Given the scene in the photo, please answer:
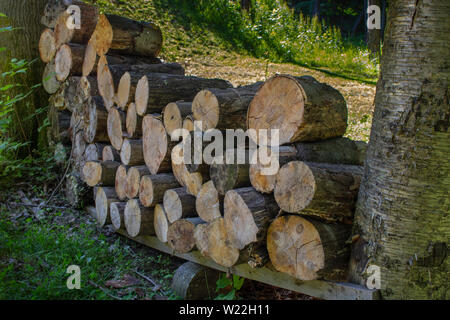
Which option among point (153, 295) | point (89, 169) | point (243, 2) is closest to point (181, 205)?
point (153, 295)

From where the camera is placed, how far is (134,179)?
361 cm

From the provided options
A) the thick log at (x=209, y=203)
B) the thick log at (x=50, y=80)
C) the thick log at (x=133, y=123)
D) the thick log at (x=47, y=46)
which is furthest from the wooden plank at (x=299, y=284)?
the thick log at (x=47, y=46)

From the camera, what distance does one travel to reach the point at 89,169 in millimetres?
4125

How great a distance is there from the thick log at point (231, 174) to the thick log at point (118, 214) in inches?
51.5

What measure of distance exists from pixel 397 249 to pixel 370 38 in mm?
9752

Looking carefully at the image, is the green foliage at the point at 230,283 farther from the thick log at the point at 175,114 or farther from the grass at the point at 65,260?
the thick log at the point at 175,114

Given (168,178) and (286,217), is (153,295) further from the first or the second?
(286,217)

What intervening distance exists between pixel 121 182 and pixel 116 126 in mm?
513

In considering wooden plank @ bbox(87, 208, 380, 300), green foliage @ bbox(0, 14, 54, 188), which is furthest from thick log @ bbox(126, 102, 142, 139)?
green foliage @ bbox(0, 14, 54, 188)

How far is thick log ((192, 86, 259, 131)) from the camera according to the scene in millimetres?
2900

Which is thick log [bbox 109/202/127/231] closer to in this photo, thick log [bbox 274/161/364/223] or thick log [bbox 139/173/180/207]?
thick log [bbox 139/173/180/207]

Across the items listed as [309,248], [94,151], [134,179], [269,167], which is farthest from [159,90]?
[309,248]

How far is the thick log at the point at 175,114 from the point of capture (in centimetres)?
317

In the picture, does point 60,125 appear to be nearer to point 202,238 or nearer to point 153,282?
point 153,282
